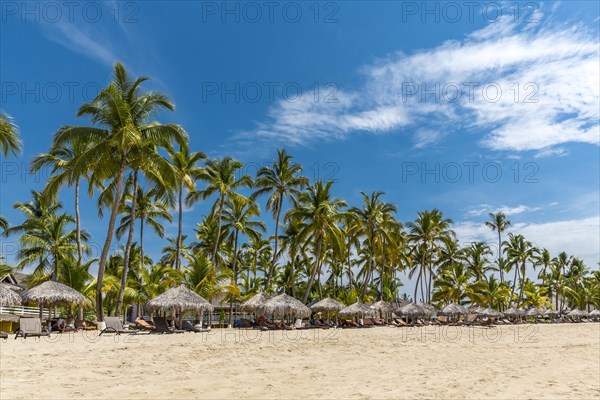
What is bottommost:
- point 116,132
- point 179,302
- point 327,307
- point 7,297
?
point 327,307

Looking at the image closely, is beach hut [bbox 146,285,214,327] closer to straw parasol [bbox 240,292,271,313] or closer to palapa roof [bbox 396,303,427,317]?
straw parasol [bbox 240,292,271,313]

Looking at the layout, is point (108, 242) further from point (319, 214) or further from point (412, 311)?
point (412, 311)

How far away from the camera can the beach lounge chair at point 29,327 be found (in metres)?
16.8

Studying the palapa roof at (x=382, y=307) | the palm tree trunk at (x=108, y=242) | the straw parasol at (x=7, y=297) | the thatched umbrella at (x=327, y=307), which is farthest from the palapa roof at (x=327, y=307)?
the straw parasol at (x=7, y=297)

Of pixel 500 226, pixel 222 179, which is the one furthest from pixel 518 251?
pixel 222 179

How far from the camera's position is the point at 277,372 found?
11070 mm

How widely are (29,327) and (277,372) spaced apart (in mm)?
10695

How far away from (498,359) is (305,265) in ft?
118

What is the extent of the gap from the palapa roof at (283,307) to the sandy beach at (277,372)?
34.5 ft

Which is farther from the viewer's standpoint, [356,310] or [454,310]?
[454,310]

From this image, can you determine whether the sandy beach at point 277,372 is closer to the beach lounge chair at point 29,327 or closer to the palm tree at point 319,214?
the beach lounge chair at point 29,327

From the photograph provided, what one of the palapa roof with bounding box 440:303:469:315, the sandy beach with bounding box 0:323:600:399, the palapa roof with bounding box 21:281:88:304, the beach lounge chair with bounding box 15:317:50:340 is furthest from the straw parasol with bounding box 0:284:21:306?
the palapa roof with bounding box 440:303:469:315

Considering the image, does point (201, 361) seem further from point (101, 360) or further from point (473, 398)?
point (473, 398)

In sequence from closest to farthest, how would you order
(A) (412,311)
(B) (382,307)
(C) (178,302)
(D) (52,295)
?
1. (D) (52,295)
2. (C) (178,302)
3. (B) (382,307)
4. (A) (412,311)
